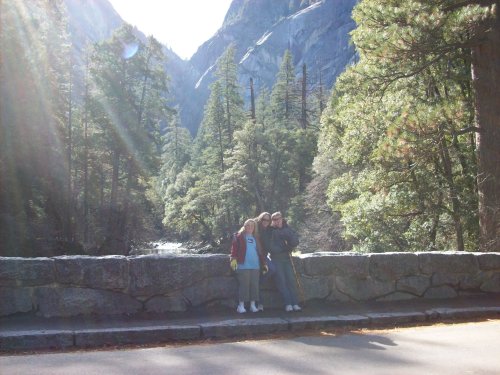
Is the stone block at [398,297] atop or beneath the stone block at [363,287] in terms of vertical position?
beneath

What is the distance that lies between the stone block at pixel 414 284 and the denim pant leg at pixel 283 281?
210cm

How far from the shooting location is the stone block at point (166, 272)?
23.8 feet

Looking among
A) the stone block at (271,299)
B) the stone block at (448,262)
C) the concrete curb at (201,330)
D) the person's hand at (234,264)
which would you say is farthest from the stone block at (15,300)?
the stone block at (448,262)

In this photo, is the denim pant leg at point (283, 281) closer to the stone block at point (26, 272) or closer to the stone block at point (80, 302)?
the stone block at point (80, 302)

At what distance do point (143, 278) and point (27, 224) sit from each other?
20.2 m

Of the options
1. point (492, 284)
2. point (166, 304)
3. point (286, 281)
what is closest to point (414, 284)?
point (492, 284)

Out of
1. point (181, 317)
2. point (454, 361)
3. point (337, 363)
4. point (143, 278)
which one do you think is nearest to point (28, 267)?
point (143, 278)

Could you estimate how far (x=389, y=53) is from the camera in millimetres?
10648

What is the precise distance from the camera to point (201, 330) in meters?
6.72

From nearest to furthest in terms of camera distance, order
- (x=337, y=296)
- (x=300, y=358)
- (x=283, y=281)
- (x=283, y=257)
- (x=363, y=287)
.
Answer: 1. (x=300, y=358)
2. (x=283, y=281)
3. (x=283, y=257)
4. (x=337, y=296)
5. (x=363, y=287)

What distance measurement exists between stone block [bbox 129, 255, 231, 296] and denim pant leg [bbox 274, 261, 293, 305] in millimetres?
971

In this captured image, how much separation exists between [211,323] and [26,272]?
2.56m

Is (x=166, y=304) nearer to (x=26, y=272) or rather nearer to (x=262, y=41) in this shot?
(x=26, y=272)

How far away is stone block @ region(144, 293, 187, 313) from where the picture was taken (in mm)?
7379
